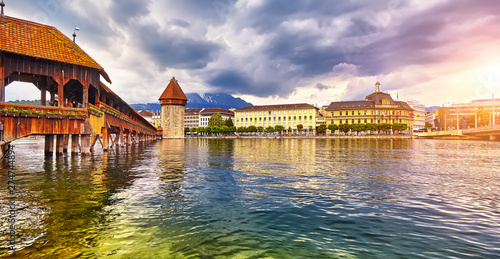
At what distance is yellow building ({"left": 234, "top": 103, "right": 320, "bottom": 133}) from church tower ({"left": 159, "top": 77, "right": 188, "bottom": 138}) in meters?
58.7

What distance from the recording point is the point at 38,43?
19.8 meters

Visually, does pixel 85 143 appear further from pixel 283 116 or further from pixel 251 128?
pixel 283 116

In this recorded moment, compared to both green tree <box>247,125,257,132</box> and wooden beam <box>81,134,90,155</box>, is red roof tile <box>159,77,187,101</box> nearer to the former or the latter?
green tree <box>247,125,257,132</box>

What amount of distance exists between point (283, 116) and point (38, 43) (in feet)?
454

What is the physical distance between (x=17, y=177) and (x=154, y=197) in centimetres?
883

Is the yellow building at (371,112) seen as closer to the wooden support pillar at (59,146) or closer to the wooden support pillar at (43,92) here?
the wooden support pillar at (59,146)

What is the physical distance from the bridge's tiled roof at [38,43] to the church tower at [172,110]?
86.2 m

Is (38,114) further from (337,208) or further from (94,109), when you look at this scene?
(337,208)

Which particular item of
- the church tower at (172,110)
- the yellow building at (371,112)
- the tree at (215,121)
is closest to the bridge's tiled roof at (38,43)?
the church tower at (172,110)

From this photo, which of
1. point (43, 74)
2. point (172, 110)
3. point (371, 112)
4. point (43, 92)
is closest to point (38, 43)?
point (43, 74)

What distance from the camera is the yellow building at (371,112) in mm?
139500

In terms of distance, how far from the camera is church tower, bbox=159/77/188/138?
107812 millimetres

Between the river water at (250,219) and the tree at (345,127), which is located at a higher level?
the tree at (345,127)

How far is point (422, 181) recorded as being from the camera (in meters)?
13.9
